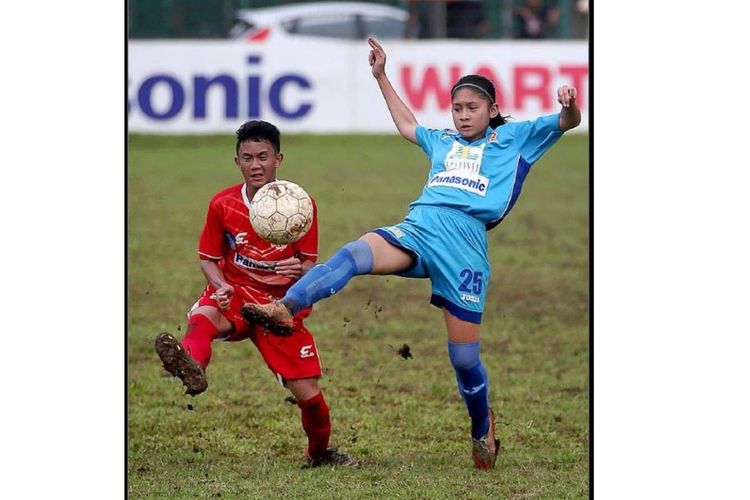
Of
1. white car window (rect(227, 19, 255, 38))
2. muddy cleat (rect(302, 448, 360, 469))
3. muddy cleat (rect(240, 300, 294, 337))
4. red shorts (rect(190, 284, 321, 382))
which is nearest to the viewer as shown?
muddy cleat (rect(240, 300, 294, 337))

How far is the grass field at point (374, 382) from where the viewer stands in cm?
576

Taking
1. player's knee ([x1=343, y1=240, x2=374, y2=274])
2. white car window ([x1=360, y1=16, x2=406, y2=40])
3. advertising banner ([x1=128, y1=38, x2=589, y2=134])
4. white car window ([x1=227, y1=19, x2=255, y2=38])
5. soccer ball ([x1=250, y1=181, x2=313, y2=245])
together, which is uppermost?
white car window ([x1=360, y1=16, x2=406, y2=40])

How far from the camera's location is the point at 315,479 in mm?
5691

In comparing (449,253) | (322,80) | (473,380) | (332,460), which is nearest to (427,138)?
(449,253)

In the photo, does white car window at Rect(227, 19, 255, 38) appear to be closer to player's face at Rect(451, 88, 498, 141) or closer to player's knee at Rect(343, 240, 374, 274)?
player's face at Rect(451, 88, 498, 141)

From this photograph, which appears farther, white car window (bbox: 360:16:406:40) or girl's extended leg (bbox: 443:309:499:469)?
white car window (bbox: 360:16:406:40)

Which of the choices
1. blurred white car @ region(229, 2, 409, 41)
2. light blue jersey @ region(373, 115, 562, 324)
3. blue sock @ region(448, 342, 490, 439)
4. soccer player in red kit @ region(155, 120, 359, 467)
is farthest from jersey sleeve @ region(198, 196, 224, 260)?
blurred white car @ region(229, 2, 409, 41)

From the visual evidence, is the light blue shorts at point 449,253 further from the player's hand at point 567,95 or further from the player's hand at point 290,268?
the player's hand at point 567,95

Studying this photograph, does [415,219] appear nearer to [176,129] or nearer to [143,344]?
[143,344]

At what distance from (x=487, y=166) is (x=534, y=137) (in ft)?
0.88

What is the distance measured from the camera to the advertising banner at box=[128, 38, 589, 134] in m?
17.4

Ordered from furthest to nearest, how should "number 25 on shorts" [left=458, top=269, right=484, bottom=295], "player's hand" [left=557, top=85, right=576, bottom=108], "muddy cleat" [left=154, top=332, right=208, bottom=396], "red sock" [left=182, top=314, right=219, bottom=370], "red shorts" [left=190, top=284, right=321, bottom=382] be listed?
"red shorts" [left=190, top=284, right=321, bottom=382]
"number 25 on shorts" [left=458, top=269, right=484, bottom=295]
"red sock" [left=182, top=314, right=219, bottom=370]
"player's hand" [left=557, top=85, right=576, bottom=108]
"muddy cleat" [left=154, top=332, right=208, bottom=396]

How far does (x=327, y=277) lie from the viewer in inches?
208

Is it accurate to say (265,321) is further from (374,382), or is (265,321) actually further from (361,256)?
(374,382)
